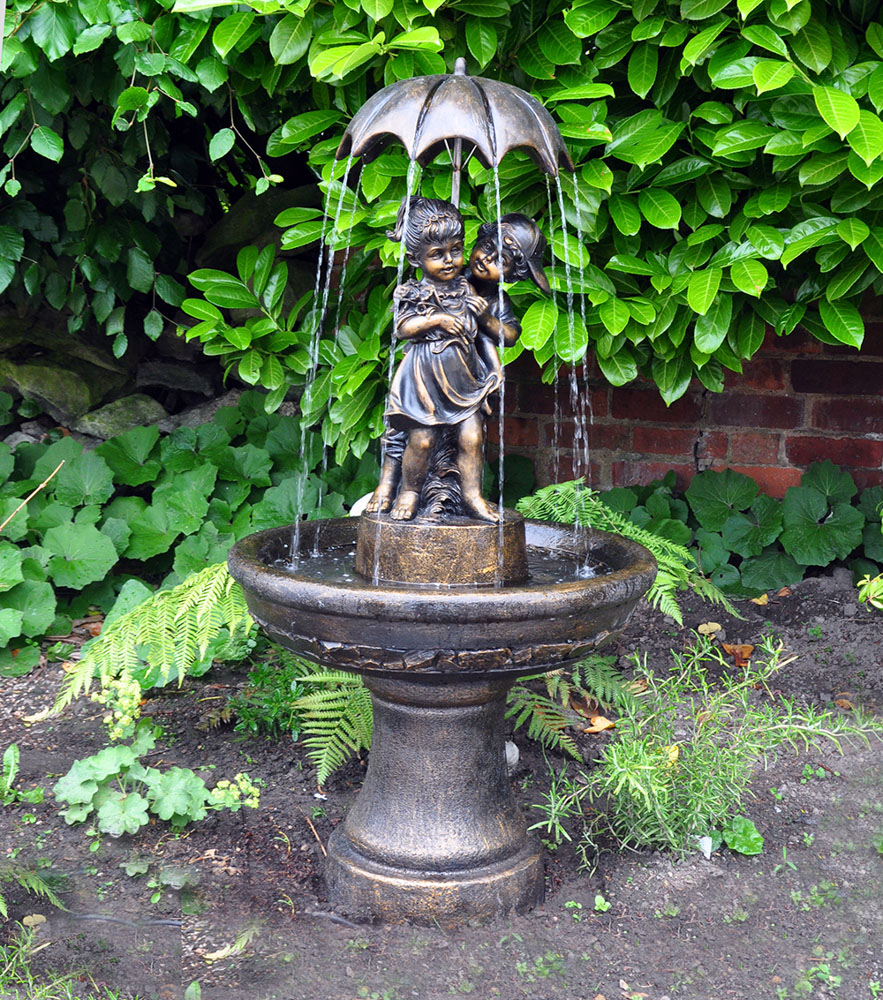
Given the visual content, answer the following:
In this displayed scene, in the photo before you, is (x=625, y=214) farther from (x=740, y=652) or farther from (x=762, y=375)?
(x=740, y=652)

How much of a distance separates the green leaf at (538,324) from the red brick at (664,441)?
1.19m

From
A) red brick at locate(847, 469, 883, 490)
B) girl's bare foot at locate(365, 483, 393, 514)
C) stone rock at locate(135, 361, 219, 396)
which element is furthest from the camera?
stone rock at locate(135, 361, 219, 396)

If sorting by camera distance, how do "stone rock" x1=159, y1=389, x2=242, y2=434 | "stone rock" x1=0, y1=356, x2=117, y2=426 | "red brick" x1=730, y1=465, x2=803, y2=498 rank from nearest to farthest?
"red brick" x1=730, y1=465, x2=803, y2=498, "stone rock" x1=0, y1=356, x2=117, y2=426, "stone rock" x1=159, y1=389, x2=242, y2=434

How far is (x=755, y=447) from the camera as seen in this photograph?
3900 millimetres

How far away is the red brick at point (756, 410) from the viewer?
151 inches

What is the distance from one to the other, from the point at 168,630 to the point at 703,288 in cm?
176

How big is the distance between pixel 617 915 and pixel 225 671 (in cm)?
169

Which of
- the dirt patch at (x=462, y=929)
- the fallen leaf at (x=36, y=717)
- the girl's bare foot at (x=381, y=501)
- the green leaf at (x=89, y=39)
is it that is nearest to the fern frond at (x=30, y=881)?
the dirt patch at (x=462, y=929)

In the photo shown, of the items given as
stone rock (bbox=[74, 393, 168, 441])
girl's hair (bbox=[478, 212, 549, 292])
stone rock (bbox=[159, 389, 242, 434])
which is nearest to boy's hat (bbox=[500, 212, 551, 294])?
girl's hair (bbox=[478, 212, 549, 292])

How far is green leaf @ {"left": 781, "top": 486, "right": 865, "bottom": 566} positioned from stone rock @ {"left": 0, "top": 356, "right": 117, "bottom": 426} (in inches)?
114

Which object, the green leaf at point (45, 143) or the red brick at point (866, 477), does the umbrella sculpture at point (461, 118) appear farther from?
the red brick at point (866, 477)

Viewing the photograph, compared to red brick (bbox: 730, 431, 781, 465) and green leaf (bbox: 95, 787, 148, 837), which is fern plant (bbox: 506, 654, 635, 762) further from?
red brick (bbox: 730, 431, 781, 465)

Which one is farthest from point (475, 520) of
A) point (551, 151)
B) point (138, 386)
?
point (138, 386)

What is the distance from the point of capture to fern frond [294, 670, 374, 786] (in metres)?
2.69
